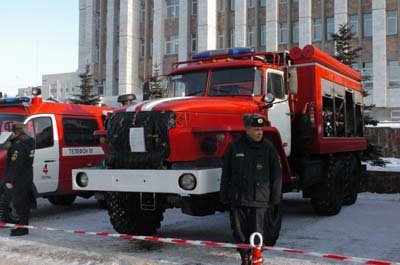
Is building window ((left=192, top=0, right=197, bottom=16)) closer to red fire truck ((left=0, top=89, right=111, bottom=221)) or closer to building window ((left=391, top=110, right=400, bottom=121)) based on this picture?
building window ((left=391, top=110, right=400, bottom=121))

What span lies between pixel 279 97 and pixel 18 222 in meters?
4.69

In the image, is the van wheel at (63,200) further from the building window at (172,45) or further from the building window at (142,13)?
the building window at (142,13)

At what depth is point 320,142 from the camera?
32.4 feet

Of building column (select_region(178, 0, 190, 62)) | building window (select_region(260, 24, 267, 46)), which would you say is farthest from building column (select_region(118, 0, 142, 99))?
building window (select_region(260, 24, 267, 46))

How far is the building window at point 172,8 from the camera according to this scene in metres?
44.8

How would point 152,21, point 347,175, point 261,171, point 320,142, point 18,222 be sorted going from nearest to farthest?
point 261,171, point 18,222, point 320,142, point 347,175, point 152,21

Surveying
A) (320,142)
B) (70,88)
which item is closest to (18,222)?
(320,142)

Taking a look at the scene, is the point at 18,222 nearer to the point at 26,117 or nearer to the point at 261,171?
the point at 26,117

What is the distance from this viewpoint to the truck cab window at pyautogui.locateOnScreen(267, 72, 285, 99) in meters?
8.54

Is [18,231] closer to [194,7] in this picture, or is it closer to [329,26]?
[329,26]

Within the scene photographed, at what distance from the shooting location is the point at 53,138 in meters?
10.8

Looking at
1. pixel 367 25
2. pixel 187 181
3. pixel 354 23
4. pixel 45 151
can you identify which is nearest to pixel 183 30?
pixel 354 23

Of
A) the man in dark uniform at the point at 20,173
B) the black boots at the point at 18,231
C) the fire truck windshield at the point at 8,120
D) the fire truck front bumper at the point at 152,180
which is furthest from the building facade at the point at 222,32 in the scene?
the fire truck front bumper at the point at 152,180

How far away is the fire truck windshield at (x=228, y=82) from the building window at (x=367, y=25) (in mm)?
30980
